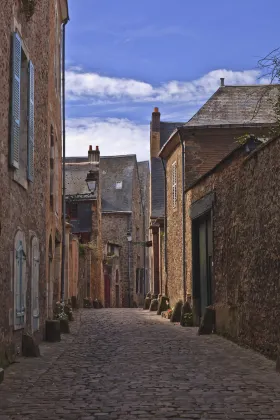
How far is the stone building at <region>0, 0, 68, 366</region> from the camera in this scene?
26.9ft

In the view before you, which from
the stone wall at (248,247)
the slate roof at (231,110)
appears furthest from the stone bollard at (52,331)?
the slate roof at (231,110)

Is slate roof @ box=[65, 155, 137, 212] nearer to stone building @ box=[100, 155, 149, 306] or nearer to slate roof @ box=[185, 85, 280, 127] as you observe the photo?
stone building @ box=[100, 155, 149, 306]

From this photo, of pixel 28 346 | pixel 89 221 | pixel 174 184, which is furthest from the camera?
pixel 89 221

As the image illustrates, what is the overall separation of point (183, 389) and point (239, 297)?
4873 millimetres

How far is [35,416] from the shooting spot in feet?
17.2

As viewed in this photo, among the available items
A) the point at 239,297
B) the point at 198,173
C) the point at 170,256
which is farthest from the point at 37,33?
the point at 170,256

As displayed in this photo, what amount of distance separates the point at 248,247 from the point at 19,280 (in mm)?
3663

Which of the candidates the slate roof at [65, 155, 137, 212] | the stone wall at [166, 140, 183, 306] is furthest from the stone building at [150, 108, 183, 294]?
the slate roof at [65, 155, 137, 212]

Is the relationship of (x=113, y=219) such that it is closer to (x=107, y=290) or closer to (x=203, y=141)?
(x=107, y=290)

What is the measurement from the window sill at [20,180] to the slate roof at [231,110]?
931 cm

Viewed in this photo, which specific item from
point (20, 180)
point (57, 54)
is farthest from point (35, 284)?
point (57, 54)

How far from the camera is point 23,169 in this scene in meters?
9.65

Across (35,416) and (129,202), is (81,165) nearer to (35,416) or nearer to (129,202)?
(129,202)

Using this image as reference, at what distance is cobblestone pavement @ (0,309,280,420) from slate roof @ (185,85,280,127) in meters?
8.41
